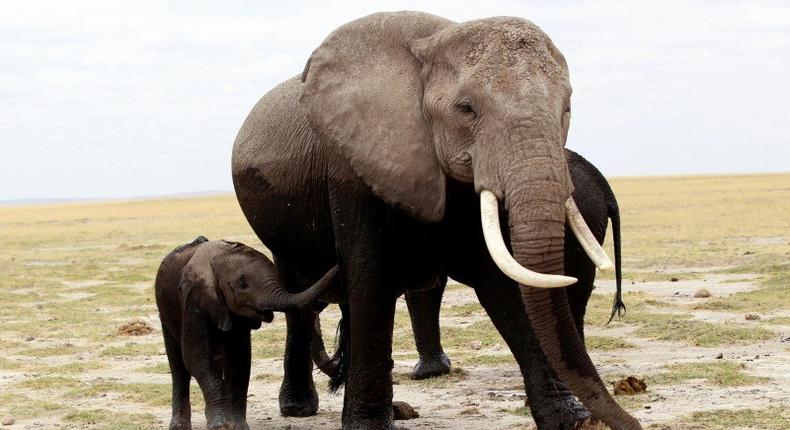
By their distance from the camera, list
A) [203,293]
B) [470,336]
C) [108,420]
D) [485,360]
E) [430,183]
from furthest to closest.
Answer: [470,336]
[485,360]
[108,420]
[203,293]
[430,183]

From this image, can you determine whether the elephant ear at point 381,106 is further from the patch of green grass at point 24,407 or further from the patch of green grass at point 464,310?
the patch of green grass at point 464,310

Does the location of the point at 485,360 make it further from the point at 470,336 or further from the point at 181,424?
the point at 181,424

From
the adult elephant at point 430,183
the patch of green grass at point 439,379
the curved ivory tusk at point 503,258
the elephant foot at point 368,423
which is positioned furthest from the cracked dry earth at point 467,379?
the curved ivory tusk at point 503,258

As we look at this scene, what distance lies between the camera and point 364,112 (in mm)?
7098

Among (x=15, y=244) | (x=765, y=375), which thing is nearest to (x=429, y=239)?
(x=765, y=375)

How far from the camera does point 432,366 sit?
10516mm

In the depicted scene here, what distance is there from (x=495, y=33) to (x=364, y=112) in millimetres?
913

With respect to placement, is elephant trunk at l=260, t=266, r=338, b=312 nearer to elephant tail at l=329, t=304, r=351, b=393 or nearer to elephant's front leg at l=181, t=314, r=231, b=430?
elephant's front leg at l=181, t=314, r=231, b=430

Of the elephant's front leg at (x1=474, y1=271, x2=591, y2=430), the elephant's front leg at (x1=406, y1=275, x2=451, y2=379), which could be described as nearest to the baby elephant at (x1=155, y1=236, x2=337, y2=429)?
the elephant's front leg at (x1=474, y1=271, x2=591, y2=430)

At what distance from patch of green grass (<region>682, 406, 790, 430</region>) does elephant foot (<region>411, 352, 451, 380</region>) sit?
2740 mm

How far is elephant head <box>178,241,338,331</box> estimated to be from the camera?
7.80m

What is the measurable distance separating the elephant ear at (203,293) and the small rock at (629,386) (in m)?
2.81

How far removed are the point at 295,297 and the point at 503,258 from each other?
6.58 feet

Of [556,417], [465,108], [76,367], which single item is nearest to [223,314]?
[556,417]
